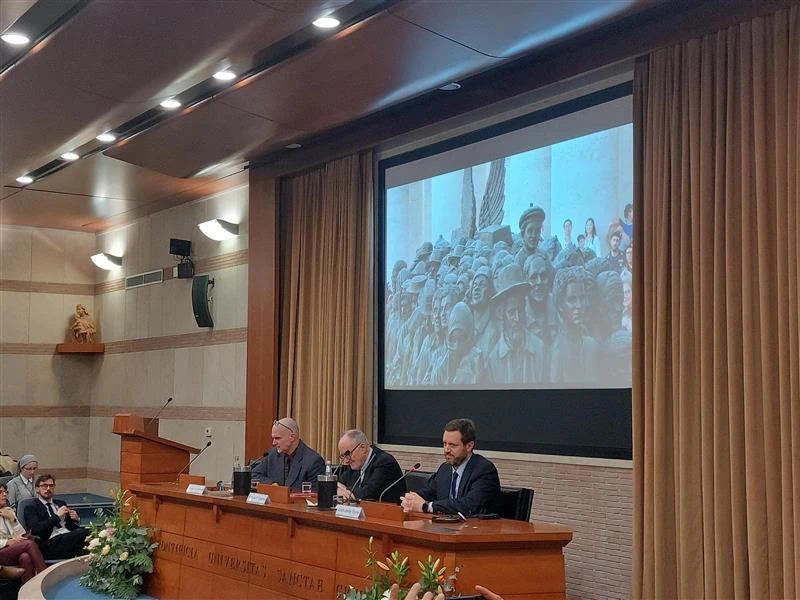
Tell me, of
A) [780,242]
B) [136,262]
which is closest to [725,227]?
[780,242]

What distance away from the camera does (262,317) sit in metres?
Result: 9.05

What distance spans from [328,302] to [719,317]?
392 centimetres

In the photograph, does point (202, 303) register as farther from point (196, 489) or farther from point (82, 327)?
point (196, 489)

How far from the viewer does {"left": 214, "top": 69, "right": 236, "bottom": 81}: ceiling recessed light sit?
655 centimetres

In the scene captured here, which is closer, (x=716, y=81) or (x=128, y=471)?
(x=716, y=81)

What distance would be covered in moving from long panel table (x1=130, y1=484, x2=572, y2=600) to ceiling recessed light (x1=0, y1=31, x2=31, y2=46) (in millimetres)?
3158

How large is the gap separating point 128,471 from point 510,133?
159 inches

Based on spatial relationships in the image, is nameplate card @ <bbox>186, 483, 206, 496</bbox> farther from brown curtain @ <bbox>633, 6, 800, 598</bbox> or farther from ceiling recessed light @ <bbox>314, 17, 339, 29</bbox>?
ceiling recessed light @ <bbox>314, 17, 339, 29</bbox>

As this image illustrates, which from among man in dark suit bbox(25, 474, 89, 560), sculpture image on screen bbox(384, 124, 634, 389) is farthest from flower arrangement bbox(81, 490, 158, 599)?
sculpture image on screen bbox(384, 124, 634, 389)

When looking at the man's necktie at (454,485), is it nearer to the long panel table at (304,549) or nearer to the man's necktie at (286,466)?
the long panel table at (304,549)

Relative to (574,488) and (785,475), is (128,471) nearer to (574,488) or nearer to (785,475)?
(574,488)

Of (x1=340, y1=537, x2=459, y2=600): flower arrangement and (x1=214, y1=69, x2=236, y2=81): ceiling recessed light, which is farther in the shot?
(x1=214, y1=69, x2=236, y2=81): ceiling recessed light

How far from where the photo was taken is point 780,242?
4.93 m

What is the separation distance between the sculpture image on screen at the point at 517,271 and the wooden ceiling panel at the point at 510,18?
0.82 meters
